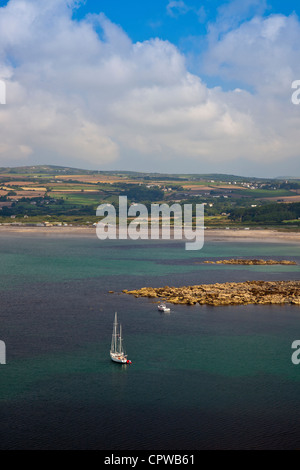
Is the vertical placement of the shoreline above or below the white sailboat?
above

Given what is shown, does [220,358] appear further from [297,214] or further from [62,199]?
[62,199]

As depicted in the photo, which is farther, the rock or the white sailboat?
the rock

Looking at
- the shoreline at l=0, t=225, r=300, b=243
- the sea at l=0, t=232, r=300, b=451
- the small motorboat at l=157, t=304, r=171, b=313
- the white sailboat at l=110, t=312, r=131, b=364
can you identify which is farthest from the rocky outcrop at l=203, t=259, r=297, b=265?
the white sailboat at l=110, t=312, r=131, b=364

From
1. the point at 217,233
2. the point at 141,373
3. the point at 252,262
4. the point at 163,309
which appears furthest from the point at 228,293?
the point at 217,233

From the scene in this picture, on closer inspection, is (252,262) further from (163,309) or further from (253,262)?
(163,309)

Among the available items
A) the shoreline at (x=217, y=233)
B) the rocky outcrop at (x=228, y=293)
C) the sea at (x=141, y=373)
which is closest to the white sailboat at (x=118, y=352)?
the sea at (x=141, y=373)

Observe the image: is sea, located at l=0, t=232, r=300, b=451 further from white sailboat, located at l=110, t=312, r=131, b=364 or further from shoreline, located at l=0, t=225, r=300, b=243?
shoreline, located at l=0, t=225, r=300, b=243

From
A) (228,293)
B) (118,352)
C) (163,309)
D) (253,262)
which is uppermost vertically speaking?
(253,262)

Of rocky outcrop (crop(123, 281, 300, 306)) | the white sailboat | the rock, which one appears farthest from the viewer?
the rock
